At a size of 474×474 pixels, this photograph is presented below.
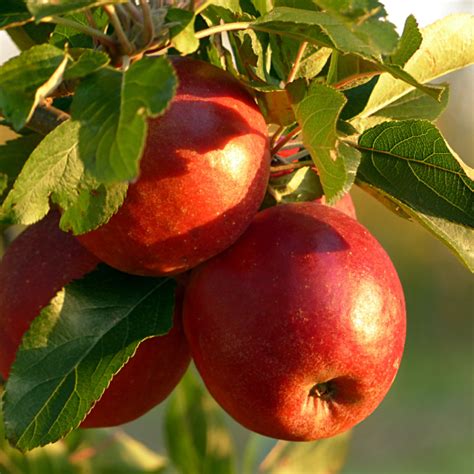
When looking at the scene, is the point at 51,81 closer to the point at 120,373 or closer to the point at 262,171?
the point at 262,171

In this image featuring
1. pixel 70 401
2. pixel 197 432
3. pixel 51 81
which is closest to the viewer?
pixel 51 81

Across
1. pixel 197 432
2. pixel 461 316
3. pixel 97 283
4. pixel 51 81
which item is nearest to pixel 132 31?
pixel 51 81

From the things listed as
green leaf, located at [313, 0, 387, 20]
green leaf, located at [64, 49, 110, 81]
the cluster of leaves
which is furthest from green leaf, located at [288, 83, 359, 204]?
green leaf, located at [64, 49, 110, 81]

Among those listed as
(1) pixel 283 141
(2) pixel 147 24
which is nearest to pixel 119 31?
(2) pixel 147 24

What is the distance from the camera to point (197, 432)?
4.60 ft

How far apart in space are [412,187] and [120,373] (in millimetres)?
357

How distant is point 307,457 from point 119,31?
922mm

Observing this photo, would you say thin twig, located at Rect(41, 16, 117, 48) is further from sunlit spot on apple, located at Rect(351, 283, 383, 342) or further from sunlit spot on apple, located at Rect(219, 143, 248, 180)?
sunlit spot on apple, located at Rect(351, 283, 383, 342)

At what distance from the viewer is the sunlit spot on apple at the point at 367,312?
851 millimetres

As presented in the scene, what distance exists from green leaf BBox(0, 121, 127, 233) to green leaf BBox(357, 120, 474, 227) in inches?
11.6

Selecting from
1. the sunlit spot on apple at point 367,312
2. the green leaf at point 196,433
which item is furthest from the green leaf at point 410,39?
the green leaf at point 196,433

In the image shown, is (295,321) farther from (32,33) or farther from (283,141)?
(32,33)

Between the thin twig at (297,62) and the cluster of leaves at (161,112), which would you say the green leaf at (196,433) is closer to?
the cluster of leaves at (161,112)

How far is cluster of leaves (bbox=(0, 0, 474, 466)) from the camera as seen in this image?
2.19 feet
